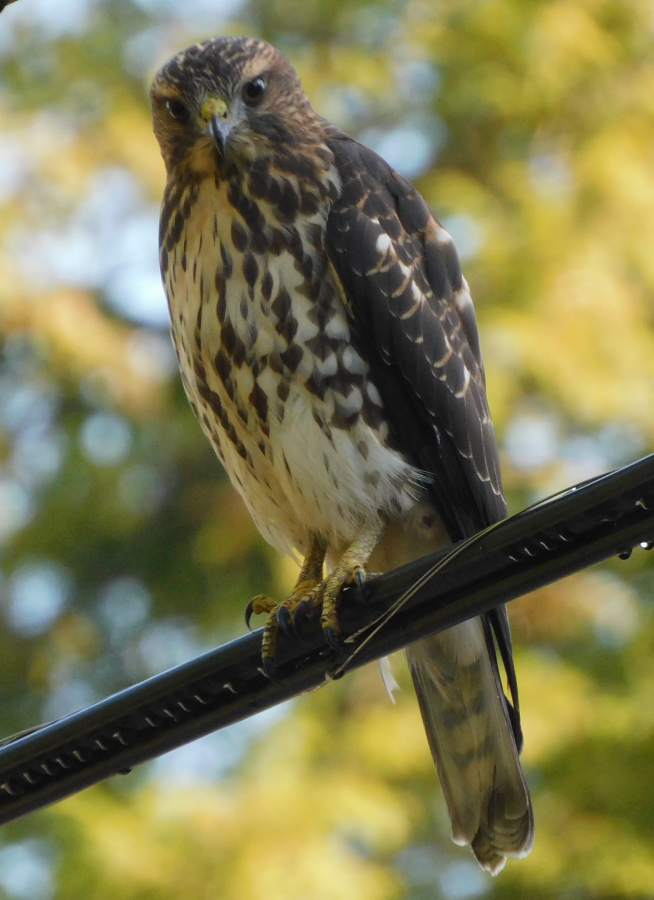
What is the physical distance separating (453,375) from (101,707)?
1568 mm

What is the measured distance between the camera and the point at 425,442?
128 inches

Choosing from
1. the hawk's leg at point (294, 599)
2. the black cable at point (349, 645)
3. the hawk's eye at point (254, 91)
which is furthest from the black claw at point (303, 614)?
the hawk's eye at point (254, 91)

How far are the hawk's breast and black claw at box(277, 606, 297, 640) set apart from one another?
311 mm

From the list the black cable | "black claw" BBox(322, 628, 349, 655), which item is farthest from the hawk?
the black cable

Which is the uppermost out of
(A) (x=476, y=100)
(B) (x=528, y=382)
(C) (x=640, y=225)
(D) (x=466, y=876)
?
(A) (x=476, y=100)

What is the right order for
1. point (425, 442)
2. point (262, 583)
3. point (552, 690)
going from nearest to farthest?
point (425, 442)
point (552, 690)
point (262, 583)

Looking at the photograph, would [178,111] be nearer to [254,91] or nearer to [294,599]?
[254,91]

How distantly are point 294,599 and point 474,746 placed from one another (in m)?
0.67

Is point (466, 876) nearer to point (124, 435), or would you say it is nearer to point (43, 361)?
point (124, 435)

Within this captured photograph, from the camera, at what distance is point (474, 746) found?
335 cm

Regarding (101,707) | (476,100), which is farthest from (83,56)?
(101,707)

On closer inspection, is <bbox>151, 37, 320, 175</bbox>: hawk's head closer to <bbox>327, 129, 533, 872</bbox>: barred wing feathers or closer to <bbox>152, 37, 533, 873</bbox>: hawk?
<bbox>152, 37, 533, 873</bbox>: hawk

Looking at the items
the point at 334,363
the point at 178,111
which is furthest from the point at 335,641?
the point at 178,111

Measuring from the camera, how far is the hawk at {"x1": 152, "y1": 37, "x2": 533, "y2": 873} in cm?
309
